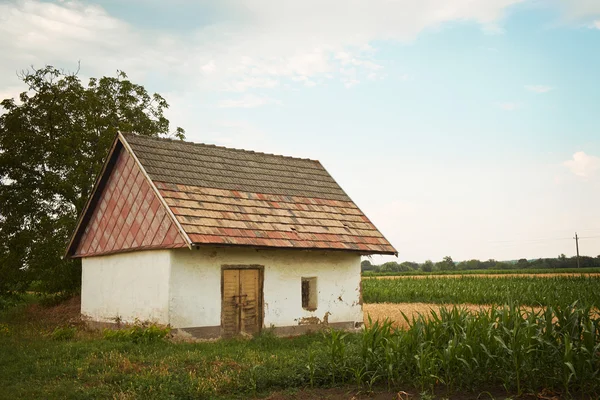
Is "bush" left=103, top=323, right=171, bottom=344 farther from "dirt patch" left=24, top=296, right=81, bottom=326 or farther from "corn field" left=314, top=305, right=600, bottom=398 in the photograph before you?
"dirt patch" left=24, top=296, right=81, bottom=326

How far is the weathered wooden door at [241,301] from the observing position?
1593cm

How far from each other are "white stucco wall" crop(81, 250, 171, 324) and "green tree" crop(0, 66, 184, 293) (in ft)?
16.6

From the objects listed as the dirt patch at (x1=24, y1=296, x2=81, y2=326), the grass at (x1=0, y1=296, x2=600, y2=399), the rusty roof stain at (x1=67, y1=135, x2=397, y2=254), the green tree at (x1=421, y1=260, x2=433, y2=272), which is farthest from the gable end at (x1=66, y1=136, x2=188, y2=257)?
the green tree at (x1=421, y1=260, x2=433, y2=272)

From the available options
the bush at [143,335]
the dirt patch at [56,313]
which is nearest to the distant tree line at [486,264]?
the dirt patch at [56,313]

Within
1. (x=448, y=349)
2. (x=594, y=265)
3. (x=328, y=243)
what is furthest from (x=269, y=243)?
(x=594, y=265)

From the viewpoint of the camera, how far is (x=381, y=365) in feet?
29.8

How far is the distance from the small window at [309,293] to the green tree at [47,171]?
1179cm

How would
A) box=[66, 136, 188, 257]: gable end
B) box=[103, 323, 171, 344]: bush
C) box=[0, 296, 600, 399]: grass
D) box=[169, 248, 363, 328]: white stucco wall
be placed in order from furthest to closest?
box=[66, 136, 188, 257]: gable end → box=[169, 248, 363, 328]: white stucco wall → box=[103, 323, 171, 344]: bush → box=[0, 296, 600, 399]: grass

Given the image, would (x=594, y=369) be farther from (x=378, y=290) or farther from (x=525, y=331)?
(x=378, y=290)

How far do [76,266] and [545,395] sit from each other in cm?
2198

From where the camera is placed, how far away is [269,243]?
16.2 m

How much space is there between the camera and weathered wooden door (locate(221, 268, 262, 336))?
15930 millimetres

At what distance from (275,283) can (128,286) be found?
4.42 meters

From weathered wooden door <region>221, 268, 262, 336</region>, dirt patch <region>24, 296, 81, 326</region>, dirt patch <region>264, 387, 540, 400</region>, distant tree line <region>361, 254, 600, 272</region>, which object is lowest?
dirt patch <region>264, 387, 540, 400</region>
